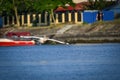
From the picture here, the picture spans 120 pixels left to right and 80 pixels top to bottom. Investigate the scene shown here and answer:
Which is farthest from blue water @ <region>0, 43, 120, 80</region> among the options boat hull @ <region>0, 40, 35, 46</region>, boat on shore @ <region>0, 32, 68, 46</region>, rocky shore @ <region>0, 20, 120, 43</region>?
rocky shore @ <region>0, 20, 120, 43</region>

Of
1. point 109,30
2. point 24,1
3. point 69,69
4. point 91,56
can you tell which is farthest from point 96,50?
point 24,1

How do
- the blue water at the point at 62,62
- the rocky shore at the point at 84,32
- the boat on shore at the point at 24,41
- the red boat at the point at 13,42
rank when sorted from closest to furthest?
1. the blue water at the point at 62,62
2. the rocky shore at the point at 84,32
3. the red boat at the point at 13,42
4. the boat on shore at the point at 24,41

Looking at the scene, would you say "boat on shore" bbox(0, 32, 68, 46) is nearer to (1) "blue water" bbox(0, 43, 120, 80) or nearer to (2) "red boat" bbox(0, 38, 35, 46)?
(2) "red boat" bbox(0, 38, 35, 46)

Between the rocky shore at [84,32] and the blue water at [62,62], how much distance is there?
2.54 m

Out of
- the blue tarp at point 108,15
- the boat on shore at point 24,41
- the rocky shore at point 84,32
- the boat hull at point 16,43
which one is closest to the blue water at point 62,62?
the boat hull at point 16,43

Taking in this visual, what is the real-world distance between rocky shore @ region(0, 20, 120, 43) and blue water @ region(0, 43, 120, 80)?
2.54 metres

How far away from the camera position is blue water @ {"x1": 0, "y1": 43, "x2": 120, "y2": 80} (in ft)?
184

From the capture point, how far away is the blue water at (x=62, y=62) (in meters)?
56.0

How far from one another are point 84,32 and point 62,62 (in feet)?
87.9

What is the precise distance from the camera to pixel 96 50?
78.1 m

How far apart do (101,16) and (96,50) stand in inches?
911

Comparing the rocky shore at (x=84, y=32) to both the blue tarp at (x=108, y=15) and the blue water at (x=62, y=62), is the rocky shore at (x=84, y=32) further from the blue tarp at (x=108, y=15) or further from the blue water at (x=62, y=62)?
the blue tarp at (x=108, y=15)

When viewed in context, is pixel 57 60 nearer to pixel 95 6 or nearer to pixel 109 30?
pixel 109 30

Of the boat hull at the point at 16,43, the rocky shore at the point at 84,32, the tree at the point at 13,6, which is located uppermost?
the tree at the point at 13,6
